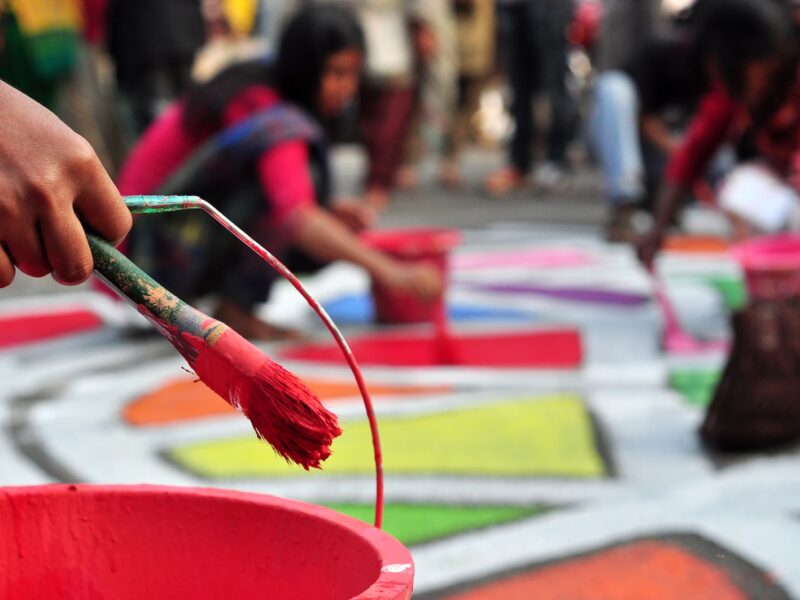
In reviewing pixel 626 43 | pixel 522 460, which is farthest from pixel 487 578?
pixel 626 43

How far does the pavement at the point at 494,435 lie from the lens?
2.48 metres

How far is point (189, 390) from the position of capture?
3.83 m

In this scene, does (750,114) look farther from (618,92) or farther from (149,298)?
(149,298)

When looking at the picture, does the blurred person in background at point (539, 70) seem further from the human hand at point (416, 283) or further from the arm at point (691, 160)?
the human hand at point (416, 283)

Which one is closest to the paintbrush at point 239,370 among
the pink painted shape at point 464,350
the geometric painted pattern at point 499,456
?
the geometric painted pattern at point 499,456

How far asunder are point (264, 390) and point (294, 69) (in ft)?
9.89

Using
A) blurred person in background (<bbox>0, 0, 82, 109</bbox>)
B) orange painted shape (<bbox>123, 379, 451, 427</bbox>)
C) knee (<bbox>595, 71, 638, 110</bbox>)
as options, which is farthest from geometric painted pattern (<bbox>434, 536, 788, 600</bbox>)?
knee (<bbox>595, 71, 638, 110</bbox>)

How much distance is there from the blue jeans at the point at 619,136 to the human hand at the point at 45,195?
553cm

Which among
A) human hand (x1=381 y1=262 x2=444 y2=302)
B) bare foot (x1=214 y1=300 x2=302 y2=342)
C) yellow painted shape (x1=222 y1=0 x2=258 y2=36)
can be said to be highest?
human hand (x1=381 y1=262 x2=444 y2=302)

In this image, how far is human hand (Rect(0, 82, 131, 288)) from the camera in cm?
123

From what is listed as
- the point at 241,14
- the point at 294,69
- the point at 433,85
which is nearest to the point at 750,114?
the point at 294,69

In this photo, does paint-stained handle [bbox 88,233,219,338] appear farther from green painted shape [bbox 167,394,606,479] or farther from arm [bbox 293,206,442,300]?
arm [bbox 293,206,442,300]

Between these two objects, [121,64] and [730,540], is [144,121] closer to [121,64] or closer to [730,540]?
[121,64]

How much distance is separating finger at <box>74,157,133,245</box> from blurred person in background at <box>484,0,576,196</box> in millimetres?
7357
